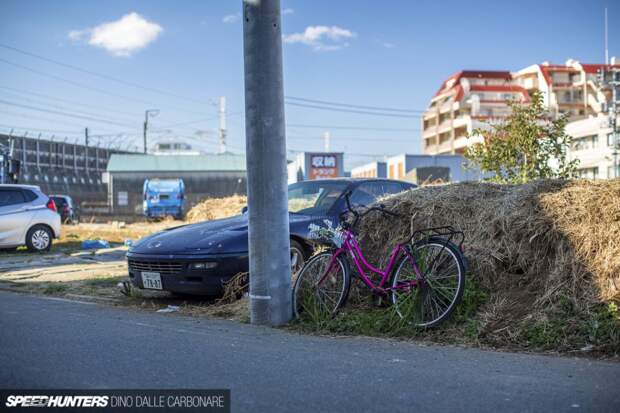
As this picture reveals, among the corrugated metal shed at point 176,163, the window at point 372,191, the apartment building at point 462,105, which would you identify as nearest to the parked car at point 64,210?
the corrugated metal shed at point 176,163

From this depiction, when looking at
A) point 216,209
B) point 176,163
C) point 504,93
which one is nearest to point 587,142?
point 504,93

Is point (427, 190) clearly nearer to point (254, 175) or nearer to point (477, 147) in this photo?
point (254, 175)

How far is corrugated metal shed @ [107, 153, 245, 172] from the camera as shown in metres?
52.5

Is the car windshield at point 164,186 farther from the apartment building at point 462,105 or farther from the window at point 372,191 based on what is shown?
the apartment building at point 462,105

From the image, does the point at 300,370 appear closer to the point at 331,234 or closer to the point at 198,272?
the point at 331,234

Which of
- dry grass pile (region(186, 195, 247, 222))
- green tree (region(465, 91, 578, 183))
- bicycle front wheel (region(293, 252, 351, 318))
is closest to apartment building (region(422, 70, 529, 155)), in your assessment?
dry grass pile (region(186, 195, 247, 222))

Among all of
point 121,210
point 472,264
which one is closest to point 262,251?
point 472,264

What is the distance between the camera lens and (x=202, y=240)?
7191mm

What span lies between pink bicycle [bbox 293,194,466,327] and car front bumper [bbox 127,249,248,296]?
41.9 inches

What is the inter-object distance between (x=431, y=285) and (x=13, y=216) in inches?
466

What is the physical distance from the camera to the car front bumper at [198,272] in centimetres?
699

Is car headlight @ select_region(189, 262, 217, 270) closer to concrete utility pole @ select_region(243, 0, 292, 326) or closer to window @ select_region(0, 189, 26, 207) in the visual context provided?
concrete utility pole @ select_region(243, 0, 292, 326)

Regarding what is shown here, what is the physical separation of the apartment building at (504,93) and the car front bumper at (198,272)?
78.1m

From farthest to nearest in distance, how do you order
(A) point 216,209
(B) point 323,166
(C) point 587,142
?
(C) point 587,142, (B) point 323,166, (A) point 216,209
